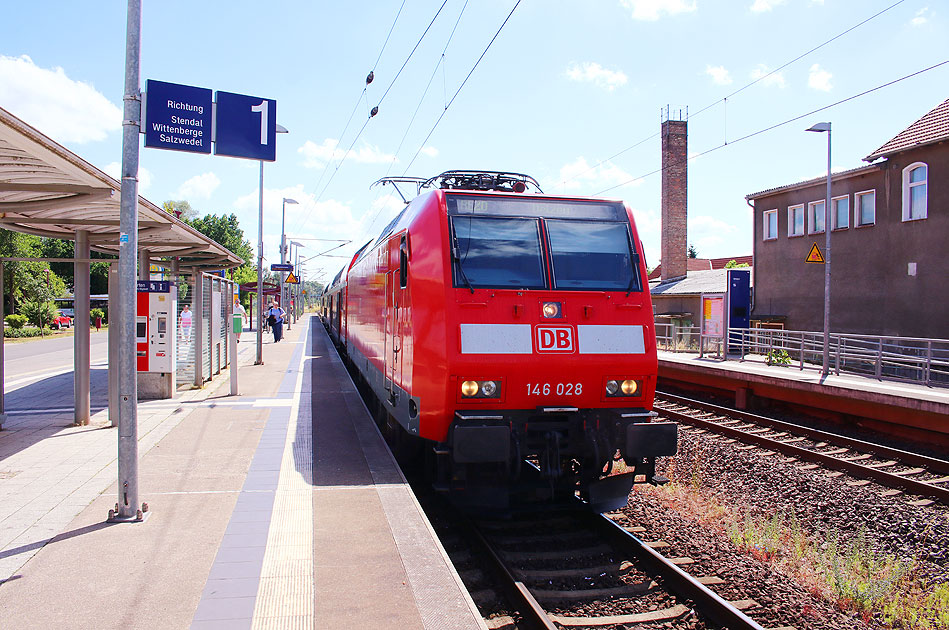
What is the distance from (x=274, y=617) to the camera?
3.82 metres

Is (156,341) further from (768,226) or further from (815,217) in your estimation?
(768,226)

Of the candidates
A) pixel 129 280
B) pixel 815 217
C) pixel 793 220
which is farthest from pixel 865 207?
pixel 129 280

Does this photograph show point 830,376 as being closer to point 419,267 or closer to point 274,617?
point 419,267

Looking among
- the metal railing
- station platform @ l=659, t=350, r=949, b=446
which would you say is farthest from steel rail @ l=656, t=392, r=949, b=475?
the metal railing

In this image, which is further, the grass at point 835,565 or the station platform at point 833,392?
the station platform at point 833,392

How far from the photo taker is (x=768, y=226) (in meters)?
26.6

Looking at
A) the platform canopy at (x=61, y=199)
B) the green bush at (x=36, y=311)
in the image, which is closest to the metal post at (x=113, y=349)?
the platform canopy at (x=61, y=199)

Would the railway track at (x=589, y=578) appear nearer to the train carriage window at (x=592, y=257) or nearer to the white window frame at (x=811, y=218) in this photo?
the train carriage window at (x=592, y=257)

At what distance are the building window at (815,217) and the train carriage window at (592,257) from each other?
20195 mm

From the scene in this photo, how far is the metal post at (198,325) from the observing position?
44.9ft

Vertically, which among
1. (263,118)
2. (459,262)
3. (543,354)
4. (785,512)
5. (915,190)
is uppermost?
(915,190)

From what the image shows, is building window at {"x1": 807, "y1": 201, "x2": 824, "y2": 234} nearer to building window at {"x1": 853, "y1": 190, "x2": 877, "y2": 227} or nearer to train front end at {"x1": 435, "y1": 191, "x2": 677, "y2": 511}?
building window at {"x1": 853, "y1": 190, "x2": 877, "y2": 227}

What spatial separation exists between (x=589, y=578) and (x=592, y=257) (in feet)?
9.68

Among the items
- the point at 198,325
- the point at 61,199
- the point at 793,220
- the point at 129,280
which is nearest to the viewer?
the point at 129,280
